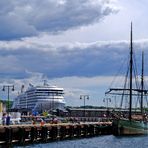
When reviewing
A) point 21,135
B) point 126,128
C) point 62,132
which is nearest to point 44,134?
point 21,135

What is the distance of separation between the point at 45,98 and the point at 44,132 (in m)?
112

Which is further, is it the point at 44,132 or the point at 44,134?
the point at 44,132

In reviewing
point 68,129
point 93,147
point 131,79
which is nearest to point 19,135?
point 93,147

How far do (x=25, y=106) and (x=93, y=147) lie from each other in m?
132

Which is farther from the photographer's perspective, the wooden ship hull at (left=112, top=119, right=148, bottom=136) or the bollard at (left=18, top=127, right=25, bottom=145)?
the wooden ship hull at (left=112, top=119, right=148, bottom=136)

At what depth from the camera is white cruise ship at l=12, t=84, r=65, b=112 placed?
174 m

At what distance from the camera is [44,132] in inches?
2493

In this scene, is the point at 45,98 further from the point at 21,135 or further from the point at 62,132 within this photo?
the point at 21,135

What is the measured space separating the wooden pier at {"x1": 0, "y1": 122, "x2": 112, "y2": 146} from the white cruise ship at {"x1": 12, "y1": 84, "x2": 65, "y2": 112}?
8725 centimetres

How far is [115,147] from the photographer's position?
56562mm

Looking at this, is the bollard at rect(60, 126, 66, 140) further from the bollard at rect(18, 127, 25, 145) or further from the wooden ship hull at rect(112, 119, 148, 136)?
the bollard at rect(18, 127, 25, 145)

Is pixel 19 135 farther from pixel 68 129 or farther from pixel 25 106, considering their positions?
pixel 25 106

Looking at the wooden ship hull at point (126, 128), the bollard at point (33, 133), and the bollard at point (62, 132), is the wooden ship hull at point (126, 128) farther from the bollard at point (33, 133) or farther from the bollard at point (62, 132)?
the bollard at point (33, 133)

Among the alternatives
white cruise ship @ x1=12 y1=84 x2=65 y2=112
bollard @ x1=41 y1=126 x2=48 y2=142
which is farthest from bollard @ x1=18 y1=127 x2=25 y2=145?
white cruise ship @ x1=12 y1=84 x2=65 y2=112
